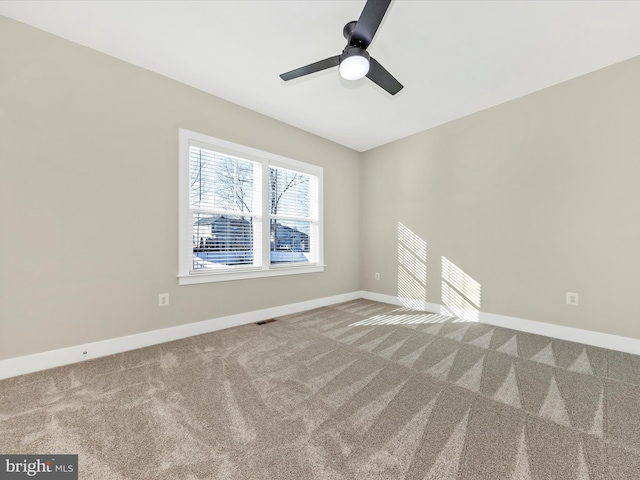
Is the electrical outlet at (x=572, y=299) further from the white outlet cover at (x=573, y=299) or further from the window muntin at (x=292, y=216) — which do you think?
the window muntin at (x=292, y=216)

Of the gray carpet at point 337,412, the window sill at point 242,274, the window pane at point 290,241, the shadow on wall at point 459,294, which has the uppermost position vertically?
the window pane at point 290,241

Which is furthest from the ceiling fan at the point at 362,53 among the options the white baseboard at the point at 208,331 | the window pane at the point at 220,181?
the white baseboard at the point at 208,331

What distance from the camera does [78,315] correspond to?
7.21 feet

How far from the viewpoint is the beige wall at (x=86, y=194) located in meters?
1.98

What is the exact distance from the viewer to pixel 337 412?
1531 mm

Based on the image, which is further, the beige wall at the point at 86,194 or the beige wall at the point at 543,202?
the beige wall at the point at 543,202

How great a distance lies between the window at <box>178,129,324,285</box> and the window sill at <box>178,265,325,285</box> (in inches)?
0.4

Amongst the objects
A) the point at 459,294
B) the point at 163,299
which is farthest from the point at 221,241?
the point at 459,294

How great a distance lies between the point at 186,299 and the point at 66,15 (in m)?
2.51

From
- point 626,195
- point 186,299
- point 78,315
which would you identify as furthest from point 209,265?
point 626,195

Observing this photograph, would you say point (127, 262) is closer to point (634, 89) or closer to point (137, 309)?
point (137, 309)

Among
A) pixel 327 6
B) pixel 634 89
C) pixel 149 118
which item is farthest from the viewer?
pixel 149 118

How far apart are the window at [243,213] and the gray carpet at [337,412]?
39.0 inches
